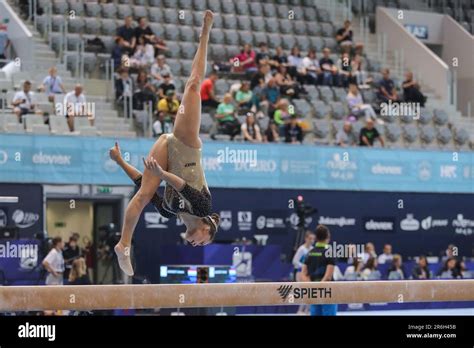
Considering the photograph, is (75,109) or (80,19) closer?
(75,109)

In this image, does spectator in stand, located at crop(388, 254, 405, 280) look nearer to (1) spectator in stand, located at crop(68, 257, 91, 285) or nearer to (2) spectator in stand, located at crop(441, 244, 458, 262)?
(2) spectator in stand, located at crop(441, 244, 458, 262)

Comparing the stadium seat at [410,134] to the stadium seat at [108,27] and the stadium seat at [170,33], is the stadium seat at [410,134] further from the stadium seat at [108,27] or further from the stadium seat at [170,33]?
the stadium seat at [108,27]

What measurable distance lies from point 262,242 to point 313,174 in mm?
1455

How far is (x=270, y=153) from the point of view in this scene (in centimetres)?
1853

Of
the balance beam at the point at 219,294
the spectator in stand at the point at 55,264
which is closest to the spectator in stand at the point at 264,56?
the spectator in stand at the point at 55,264

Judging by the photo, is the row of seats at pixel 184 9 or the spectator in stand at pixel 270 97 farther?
the row of seats at pixel 184 9

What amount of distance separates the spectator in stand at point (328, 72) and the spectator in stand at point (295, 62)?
0.45m

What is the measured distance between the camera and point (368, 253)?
1894 cm

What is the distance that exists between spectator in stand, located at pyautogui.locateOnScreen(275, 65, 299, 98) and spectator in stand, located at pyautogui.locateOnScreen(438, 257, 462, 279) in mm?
4229

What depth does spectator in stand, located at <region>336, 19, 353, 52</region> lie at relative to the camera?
75.0ft

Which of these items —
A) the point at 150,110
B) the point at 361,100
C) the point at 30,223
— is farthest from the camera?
the point at 361,100

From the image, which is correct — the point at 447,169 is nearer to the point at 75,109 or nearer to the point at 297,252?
the point at 297,252

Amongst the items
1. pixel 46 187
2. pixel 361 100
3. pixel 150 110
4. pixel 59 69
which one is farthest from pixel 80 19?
pixel 361 100

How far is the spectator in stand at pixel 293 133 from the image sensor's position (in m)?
19.2
